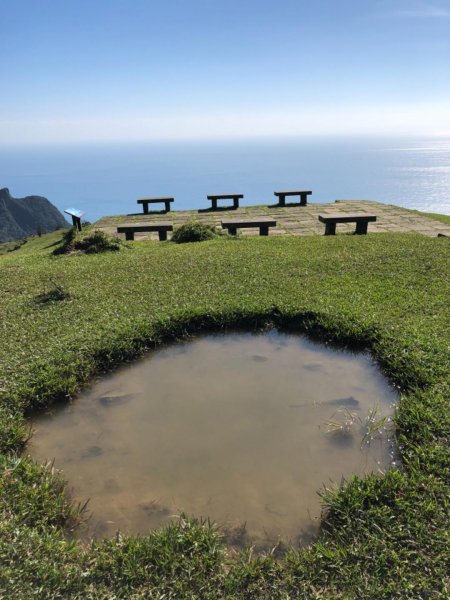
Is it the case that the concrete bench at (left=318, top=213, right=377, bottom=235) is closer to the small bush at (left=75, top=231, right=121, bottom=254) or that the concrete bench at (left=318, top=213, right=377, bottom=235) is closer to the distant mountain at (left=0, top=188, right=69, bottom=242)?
the small bush at (left=75, top=231, right=121, bottom=254)

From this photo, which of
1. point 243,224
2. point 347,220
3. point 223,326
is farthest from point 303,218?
point 223,326

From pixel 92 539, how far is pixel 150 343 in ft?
8.52

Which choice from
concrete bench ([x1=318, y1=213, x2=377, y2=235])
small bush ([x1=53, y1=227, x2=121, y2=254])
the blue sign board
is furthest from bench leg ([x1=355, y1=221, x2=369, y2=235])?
the blue sign board

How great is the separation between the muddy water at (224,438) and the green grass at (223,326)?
0.17m

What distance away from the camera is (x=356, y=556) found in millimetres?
2396

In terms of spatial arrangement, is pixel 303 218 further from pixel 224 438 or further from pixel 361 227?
pixel 224 438

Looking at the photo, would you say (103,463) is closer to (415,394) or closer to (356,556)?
(356,556)

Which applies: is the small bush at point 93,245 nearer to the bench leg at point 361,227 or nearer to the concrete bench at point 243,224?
the concrete bench at point 243,224

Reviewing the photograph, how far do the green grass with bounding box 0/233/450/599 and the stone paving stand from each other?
2.85m

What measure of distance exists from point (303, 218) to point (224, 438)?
11404 mm

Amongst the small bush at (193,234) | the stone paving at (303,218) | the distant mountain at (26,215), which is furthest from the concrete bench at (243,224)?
the distant mountain at (26,215)

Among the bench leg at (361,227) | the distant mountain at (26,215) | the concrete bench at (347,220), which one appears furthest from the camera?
the distant mountain at (26,215)

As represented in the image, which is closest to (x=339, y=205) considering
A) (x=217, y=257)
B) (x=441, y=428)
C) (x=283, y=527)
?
(x=217, y=257)

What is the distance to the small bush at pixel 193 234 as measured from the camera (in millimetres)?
10766
